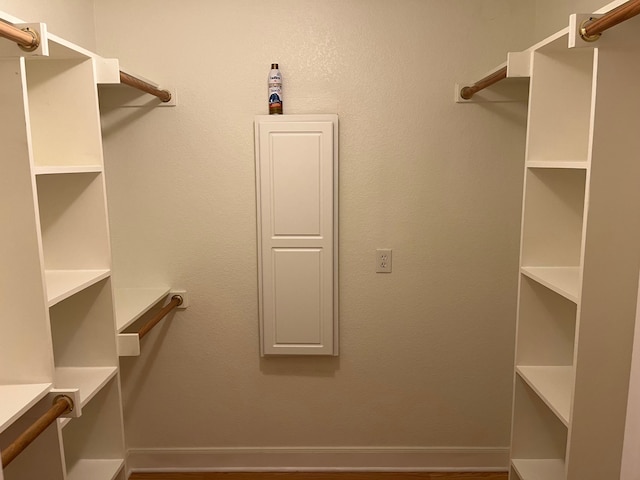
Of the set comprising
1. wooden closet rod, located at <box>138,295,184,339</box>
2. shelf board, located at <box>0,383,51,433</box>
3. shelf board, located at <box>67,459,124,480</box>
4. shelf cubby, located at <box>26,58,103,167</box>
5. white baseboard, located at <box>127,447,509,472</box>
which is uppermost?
shelf cubby, located at <box>26,58,103,167</box>

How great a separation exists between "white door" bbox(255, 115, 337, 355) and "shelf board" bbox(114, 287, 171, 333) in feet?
1.60

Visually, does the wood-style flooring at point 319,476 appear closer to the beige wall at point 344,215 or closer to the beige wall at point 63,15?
Answer: the beige wall at point 344,215

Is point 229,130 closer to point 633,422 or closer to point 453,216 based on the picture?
point 453,216

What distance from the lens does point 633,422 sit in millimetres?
939

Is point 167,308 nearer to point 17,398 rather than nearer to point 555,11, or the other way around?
point 17,398

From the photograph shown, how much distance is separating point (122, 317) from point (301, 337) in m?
0.83

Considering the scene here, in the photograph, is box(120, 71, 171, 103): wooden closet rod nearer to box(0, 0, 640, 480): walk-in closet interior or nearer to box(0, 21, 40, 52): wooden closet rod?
box(0, 0, 640, 480): walk-in closet interior

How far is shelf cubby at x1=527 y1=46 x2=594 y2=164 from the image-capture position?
167 cm

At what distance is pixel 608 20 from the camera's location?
122 centimetres

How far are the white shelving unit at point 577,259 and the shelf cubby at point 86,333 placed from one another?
1.42 m

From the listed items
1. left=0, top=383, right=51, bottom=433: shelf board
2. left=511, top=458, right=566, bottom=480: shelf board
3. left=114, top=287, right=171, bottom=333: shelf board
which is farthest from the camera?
left=114, top=287, right=171, bottom=333: shelf board

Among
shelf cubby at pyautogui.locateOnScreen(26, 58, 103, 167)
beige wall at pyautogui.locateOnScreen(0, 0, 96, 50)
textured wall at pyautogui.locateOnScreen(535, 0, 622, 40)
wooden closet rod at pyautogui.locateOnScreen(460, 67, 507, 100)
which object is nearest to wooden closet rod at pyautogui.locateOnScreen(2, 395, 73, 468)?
shelf cubby at pyautogui.locateOnScreen(26, 58, 103, 167)

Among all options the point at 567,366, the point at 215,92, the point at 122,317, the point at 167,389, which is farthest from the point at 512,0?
the point at 167,389

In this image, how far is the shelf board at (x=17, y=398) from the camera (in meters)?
1.26
